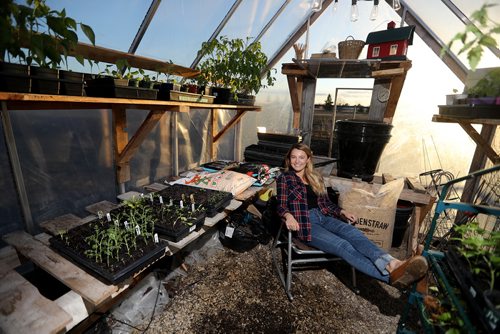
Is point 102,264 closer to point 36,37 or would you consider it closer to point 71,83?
point 71,83

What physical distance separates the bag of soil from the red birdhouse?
244cm

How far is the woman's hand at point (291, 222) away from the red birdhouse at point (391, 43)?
2254 mm

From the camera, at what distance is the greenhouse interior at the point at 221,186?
46.8 inches

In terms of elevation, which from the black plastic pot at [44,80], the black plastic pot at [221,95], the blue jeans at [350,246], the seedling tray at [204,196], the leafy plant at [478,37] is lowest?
the blue jeans at [350,246]

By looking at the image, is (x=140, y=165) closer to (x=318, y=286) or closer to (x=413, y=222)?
(x=318, y=286)

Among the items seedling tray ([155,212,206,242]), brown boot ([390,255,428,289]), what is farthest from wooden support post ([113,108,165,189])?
brown boot ([390,255,428,289])

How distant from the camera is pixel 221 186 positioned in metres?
2.56

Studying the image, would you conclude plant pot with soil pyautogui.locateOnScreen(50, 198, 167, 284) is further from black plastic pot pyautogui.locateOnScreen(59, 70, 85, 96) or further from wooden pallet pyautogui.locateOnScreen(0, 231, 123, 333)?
black plastic pot pyautogui.locateOnScreen(59, 70, 85, 96)

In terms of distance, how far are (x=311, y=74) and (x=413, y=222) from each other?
2235 mm

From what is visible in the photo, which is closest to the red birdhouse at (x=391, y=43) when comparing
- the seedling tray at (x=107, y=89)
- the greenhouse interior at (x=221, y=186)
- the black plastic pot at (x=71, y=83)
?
the greenhouse interior at (x=221, y=186)

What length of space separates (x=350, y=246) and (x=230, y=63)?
2366mm

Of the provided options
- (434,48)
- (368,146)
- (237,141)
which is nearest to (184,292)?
(368,146)

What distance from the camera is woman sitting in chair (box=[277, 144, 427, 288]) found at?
61.7 inches

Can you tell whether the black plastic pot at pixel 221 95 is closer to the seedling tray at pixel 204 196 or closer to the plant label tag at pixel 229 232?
the seedling tray at pixel 204 196
